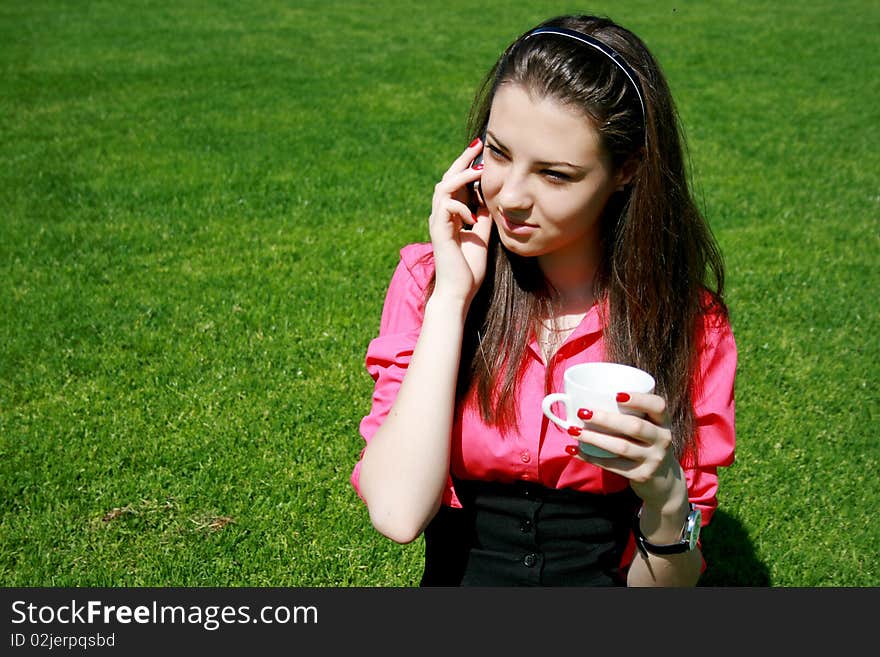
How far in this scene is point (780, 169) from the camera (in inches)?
354

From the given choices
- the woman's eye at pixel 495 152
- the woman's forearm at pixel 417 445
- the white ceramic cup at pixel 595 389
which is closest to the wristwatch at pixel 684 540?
the white ceramic cup at pixel 595 389

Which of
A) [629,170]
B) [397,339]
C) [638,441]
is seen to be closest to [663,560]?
[638,441]

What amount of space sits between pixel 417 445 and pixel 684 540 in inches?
29.0

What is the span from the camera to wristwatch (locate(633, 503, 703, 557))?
240cm

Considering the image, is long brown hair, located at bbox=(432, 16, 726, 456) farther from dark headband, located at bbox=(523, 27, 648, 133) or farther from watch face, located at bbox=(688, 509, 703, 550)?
watch face, located at bbox=(688, 509, 703, 550)

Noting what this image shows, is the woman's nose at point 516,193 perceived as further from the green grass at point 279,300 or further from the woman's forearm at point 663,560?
the green grass at point 279,300

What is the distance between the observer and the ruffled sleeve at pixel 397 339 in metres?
2.57

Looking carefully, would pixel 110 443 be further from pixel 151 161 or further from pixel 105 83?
pixel 105 83

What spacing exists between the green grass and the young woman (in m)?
1.56

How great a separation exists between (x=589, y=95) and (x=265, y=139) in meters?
7.60

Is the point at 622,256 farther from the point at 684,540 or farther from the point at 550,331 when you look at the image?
the point at 684,540

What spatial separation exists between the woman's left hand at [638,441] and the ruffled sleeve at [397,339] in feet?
2.06

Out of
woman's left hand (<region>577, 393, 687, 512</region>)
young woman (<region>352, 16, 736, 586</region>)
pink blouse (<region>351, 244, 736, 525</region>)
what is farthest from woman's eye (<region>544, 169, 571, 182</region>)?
woman's left hand (<region>577, 393, 687, 512</region>)

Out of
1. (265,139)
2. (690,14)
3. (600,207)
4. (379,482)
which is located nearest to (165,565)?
(379,482)
